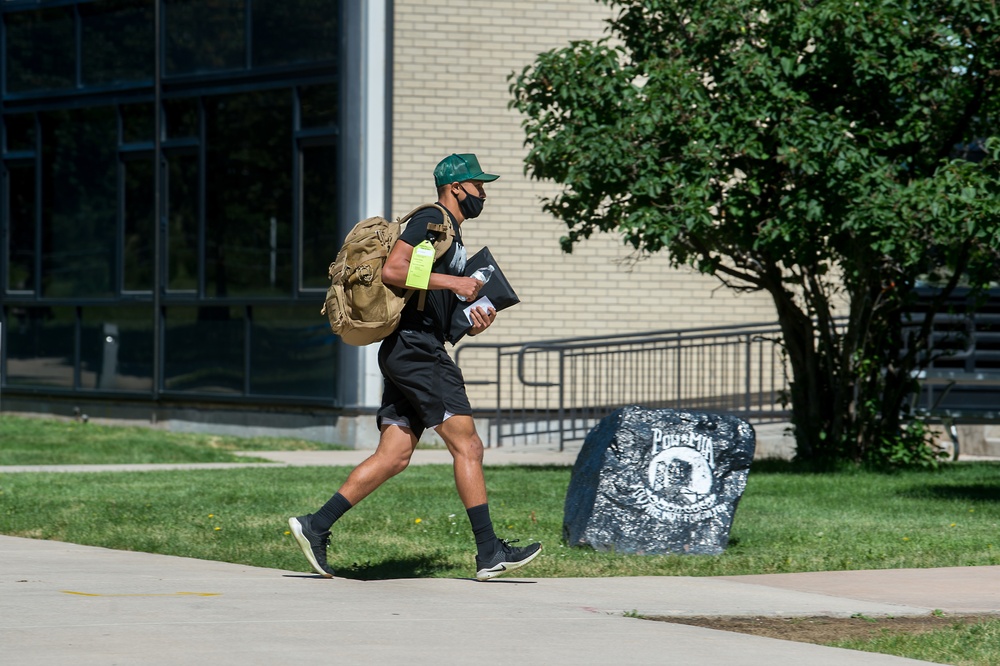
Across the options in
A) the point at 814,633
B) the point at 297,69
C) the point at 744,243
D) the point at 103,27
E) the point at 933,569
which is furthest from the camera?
the point at 103,27

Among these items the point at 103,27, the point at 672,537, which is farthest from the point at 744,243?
the point at 103,27

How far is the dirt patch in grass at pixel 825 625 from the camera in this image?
6.14 meters

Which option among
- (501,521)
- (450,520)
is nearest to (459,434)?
(450,520)

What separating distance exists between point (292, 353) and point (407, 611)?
480 inches

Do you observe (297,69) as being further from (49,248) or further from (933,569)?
(933,569)

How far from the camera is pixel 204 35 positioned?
1908cm

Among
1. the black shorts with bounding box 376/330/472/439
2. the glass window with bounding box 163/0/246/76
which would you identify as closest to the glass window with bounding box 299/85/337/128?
the glass window with bounding box 163/0/246/76

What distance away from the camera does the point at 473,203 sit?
745 cm

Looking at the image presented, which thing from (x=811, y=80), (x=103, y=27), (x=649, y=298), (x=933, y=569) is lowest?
(x=933, y=569)

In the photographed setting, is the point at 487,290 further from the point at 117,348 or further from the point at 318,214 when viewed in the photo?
the point at 117,348

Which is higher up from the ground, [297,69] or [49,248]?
[297,69]

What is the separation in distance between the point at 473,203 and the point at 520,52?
36.8 feet

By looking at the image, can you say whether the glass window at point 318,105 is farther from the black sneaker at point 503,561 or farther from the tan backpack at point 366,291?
the black sneaker at point 503,561

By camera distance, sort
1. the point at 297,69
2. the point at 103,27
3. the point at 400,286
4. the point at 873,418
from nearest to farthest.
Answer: the point at 400,286 → the point at 873,418 → the point at 297,69 → the point at 103,27
